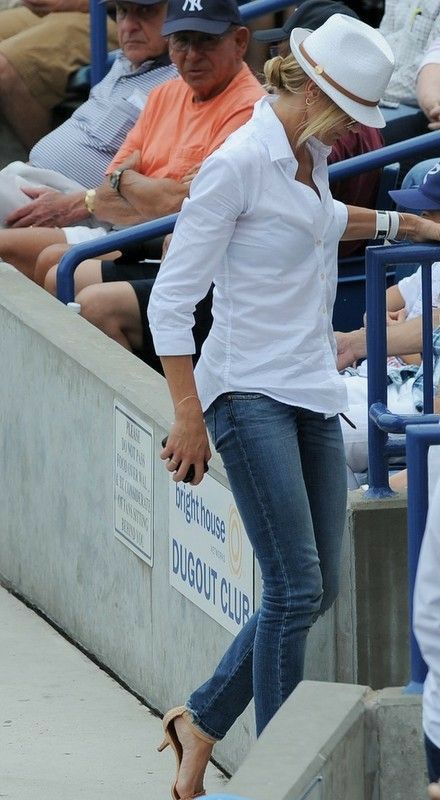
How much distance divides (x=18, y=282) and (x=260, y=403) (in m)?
2.88

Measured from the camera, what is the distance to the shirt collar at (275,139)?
343cm

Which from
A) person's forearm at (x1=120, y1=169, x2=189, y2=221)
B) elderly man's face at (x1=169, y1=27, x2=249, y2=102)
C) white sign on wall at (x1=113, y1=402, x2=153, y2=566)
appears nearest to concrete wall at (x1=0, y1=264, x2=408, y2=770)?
white sign on wall at (x1=113, y1=402, x2=153, y2=566)

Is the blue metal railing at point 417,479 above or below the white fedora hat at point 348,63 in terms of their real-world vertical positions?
below

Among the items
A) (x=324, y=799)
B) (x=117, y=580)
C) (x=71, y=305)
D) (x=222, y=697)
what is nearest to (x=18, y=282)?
(x=71, y=305)

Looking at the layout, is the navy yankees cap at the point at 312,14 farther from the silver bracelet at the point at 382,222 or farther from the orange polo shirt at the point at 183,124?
the silver bracelet at the point at 382,222

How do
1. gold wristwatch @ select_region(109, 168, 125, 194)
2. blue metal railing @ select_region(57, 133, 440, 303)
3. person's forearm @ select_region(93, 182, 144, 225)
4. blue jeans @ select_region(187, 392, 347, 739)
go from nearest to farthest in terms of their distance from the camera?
blue jeans @ select_region(187, 392, 347, 739) < blue metal railing @ select_region(57, 133, 440, 303) < gold wristwatch @ select_region(109, 168, 125, 194) < person's forearm @ select_region(93, 182, 144, 225)

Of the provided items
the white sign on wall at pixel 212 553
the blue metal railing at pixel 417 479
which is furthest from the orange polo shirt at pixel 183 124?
the blue metal railing at pixel 417 479

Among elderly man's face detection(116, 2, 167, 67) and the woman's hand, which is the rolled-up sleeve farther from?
elderly man's face detection(116, 2, 167, 67)

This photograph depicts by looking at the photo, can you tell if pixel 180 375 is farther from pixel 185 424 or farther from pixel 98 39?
pixel 98 39

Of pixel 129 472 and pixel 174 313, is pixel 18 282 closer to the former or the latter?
pixel 129 472

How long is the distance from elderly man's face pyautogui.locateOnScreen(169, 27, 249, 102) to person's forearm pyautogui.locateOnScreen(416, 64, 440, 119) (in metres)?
0.78

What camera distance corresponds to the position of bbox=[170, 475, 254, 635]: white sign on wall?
430cm

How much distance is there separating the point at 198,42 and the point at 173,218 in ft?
1.97

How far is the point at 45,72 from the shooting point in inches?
318
